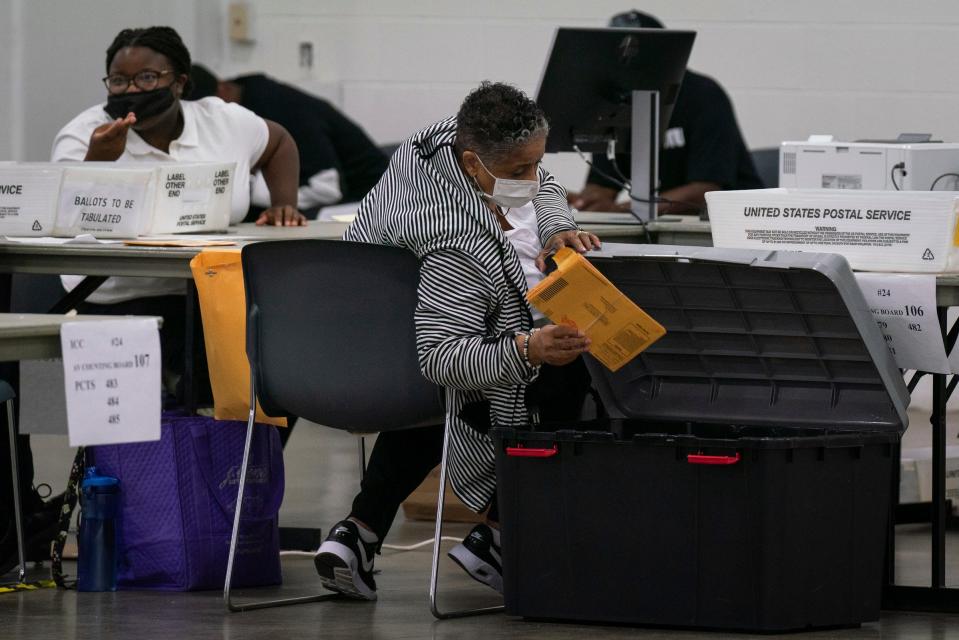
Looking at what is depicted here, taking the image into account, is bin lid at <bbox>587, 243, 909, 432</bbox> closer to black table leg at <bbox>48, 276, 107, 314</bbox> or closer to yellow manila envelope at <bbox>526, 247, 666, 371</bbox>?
yellow manila envelope at <bbox>526, 247, 666, 371</bbox>

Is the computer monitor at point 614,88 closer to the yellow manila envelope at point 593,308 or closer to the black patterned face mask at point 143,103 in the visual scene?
the black patterned face mask at point 143,103

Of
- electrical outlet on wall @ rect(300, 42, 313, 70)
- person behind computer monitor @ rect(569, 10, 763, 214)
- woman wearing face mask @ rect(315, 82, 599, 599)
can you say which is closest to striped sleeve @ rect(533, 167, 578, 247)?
woman wearing face mask @ rect(315, 82, 599, 599)

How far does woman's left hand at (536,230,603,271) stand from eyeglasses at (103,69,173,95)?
47.6 inches

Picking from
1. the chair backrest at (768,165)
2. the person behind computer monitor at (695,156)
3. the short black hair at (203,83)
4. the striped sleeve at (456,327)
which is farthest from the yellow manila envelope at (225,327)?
the chair backrest at (768,165)

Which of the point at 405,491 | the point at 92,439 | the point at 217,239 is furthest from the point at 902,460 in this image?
the point at 92,439

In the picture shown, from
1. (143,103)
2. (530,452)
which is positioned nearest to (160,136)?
(143,103)

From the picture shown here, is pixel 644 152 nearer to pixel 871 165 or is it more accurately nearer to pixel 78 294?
pixel 871 165

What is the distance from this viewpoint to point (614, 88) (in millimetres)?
3961

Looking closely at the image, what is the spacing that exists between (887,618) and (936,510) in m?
0.21

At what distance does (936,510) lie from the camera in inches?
112

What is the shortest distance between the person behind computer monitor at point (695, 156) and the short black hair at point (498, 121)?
211 centimetres

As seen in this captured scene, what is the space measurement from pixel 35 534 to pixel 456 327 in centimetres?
112

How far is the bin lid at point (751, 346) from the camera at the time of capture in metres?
2.62

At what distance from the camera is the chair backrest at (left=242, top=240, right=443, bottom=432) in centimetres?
277
